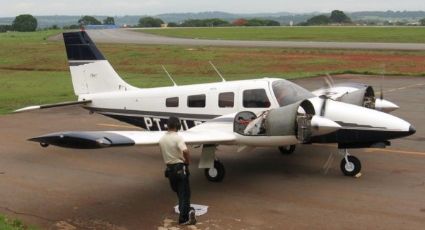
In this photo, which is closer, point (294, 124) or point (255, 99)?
point (294, 124)

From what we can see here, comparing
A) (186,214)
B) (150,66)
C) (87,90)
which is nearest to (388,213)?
(186,214)

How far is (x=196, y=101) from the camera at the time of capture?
1368 cm

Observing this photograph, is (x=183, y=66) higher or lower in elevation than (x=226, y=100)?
lower

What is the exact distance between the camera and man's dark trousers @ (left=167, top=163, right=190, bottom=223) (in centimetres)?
923

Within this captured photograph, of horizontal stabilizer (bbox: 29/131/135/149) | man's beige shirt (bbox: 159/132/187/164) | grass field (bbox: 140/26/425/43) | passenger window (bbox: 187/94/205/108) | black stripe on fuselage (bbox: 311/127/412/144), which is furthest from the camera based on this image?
grass field (bbox: 140/26/425/43)

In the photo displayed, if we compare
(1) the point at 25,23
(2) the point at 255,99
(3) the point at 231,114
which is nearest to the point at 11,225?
(3) the point at 231,114

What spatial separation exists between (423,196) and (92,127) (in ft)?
38.5

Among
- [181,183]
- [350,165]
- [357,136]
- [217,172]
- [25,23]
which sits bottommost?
[217,172]

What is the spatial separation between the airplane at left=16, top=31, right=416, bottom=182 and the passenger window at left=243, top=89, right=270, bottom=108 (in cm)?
2

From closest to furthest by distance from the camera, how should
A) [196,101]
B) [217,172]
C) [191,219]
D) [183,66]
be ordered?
[191,219] < [217,172] < [196,101] < [183,66]

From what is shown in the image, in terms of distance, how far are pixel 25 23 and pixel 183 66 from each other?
14598cm

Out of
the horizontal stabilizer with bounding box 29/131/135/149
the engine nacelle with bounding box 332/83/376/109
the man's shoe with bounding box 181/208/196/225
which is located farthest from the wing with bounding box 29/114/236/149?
the engine nacelle with bounding box 332/83/376/109

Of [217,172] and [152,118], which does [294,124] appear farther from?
[152,118]

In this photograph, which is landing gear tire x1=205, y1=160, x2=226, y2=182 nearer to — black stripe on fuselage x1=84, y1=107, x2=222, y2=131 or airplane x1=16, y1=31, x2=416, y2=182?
airplane x1=16, y1=31, x2=416, y2=182
